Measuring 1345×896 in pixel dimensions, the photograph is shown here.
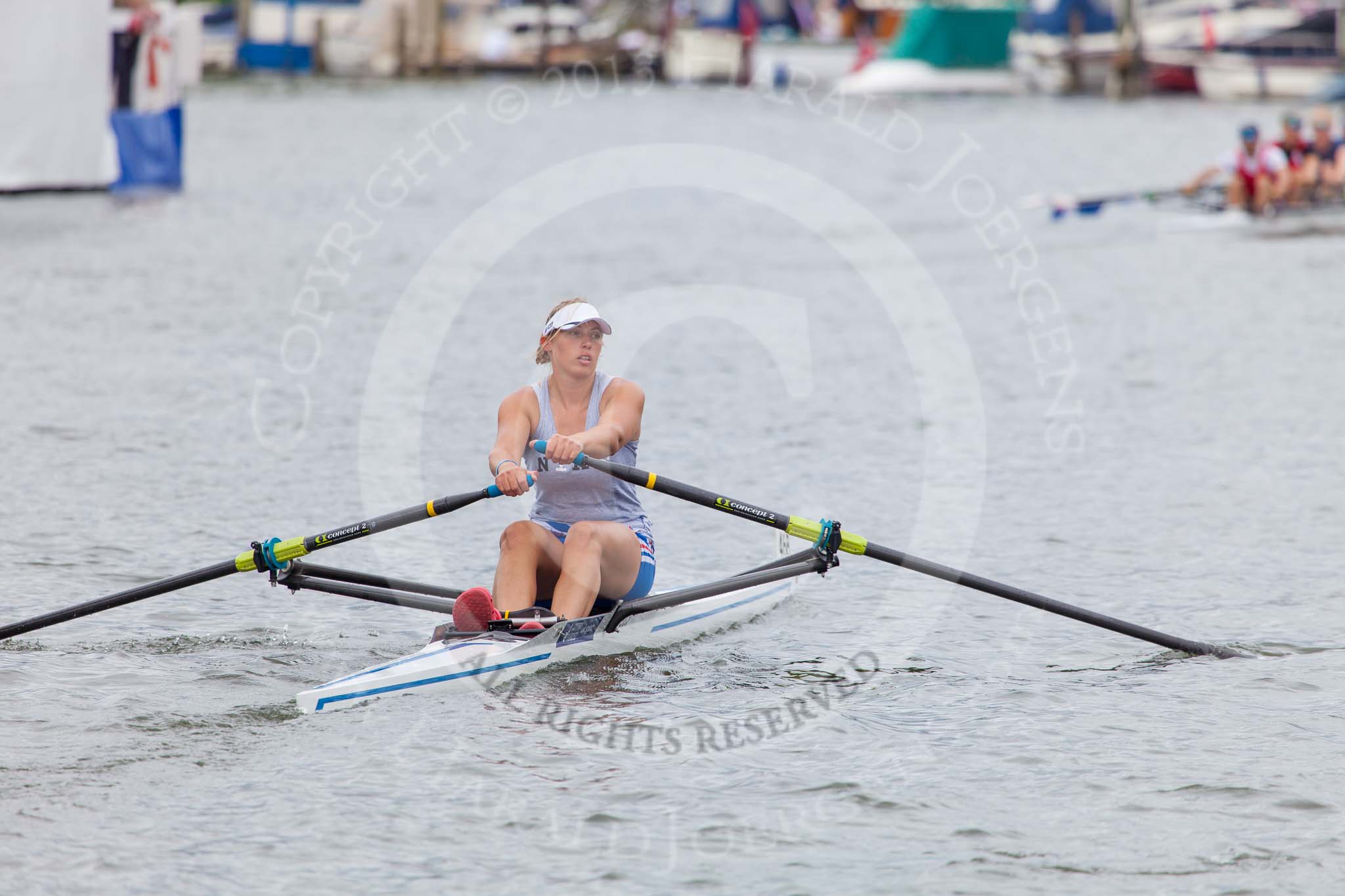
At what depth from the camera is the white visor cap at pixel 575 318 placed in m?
8.23

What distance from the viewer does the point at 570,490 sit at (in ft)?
28.1

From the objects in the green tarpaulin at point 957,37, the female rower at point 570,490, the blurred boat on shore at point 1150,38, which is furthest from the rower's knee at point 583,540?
the green tarpaulin at point 957,37

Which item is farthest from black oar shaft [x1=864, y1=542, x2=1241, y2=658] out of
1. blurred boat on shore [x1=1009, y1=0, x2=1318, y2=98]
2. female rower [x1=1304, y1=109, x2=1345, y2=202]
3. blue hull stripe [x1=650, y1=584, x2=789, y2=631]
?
blurred boat on shore [x1=1009, y1=0, x2=1318, y2=98]

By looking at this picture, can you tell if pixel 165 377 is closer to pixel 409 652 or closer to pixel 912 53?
pixel 409 652

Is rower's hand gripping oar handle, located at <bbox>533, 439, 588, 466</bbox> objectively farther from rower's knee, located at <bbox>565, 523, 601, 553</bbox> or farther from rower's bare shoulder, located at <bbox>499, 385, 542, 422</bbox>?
rower's knee, located at <bbox>565, 523, 601, 553</bbox>

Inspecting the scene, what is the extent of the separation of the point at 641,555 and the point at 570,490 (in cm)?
50

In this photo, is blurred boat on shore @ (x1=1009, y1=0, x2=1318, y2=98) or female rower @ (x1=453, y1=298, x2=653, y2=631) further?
blurred boat on shore @ (x1=1009, y1=0, x2=1318, y2=98)

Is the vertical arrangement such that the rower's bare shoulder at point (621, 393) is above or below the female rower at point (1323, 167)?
below

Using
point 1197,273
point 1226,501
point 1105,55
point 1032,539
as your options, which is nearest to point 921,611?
point 1032,539

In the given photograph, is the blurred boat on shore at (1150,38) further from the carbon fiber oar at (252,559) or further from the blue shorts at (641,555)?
the carbon fiber oar at (252,559)

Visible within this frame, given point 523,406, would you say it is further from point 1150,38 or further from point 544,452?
point 1150,38

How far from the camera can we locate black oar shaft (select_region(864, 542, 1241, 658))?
28.7 ft

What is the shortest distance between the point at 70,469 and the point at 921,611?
6629 mm

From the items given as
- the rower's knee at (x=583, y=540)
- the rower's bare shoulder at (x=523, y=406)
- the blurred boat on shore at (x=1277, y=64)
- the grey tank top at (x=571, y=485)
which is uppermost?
the blurred boat on shore at (x=1277, y=64)
